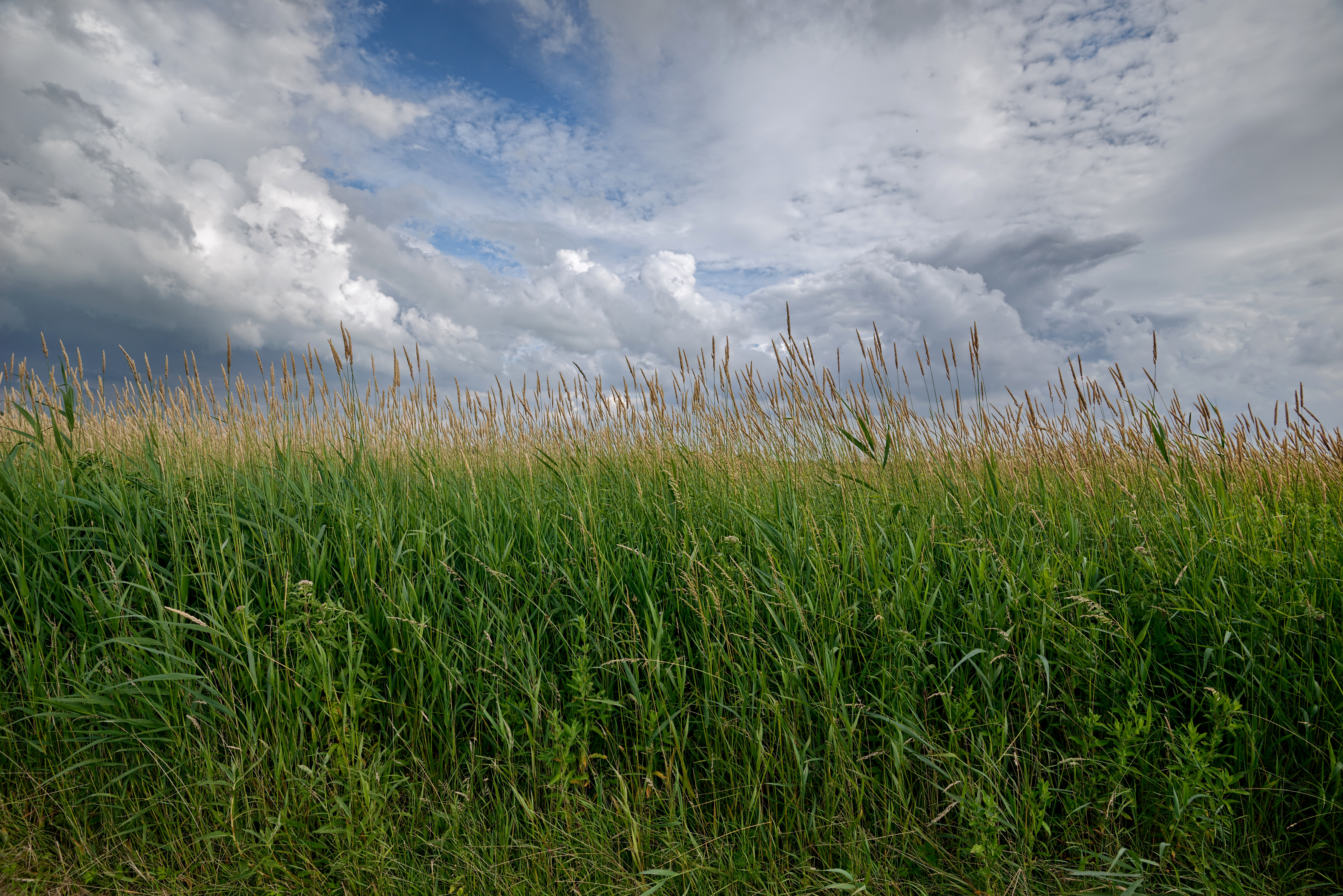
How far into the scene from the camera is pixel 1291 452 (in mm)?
3893

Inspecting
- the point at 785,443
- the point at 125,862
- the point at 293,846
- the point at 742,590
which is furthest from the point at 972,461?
the point at 125,862

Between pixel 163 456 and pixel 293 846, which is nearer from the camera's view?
pixel 293 846

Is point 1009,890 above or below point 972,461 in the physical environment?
below

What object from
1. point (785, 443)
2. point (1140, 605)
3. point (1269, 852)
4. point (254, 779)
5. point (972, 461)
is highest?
point (785, 443)

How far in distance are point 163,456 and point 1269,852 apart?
5.08 meters

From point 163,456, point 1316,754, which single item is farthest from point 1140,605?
point 163,456

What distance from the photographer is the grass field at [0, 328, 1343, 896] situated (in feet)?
6.05

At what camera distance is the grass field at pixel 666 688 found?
1.84 m

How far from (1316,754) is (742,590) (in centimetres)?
202

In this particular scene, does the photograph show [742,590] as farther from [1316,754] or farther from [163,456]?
Answer: [163,456]

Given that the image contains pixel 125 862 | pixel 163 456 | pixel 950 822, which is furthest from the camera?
pixel 163 456

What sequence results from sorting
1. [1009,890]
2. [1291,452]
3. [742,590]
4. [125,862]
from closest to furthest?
[1009,890], [125,862], [742,590], [1291,452]

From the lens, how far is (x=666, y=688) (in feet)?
7.32

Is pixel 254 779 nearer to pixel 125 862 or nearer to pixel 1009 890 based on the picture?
pixel 125 862
